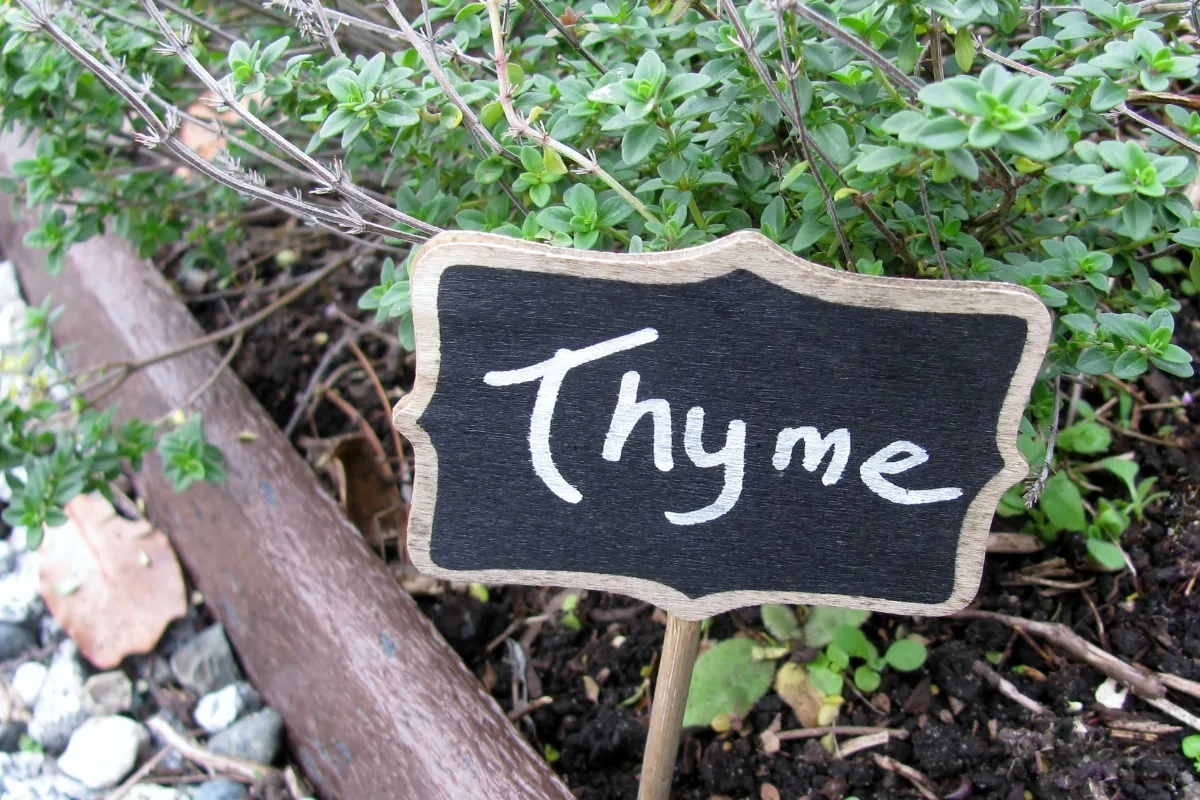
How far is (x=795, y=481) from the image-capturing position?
128 centimetres

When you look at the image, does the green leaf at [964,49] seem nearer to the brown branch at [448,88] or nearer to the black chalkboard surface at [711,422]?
the black chalkboard surface at [711,422]

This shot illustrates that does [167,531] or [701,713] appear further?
[167,531]

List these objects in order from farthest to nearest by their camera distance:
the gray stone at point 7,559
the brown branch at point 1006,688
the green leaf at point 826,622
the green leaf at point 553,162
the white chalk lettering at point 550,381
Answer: the gray stone at point 7,559 < the green leaf at point 826,622 < the brown branch at point 1006,688 < the green leaf at point 553,162 < the white chalk lettering at point 550,381

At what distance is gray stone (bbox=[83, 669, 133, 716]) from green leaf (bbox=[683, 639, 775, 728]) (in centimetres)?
126

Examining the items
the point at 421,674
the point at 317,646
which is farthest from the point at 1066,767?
the point at 317,646

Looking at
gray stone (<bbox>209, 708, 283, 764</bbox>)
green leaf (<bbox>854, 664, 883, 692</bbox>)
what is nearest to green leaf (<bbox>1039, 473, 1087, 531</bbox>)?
green leaf (<bbox>854, 664, 883, 692</bbox>)

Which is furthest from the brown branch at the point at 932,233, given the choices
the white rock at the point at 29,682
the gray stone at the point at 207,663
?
the white rock at the point at 29,682

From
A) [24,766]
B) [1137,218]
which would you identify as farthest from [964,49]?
[24,766]

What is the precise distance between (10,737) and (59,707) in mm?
129

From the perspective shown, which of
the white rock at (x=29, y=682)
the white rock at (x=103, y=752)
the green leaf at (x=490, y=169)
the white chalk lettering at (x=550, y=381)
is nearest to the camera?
the white chalk lettering at (x=550, y=381)

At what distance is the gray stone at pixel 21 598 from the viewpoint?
7.95 feet

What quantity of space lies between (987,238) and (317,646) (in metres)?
1.42

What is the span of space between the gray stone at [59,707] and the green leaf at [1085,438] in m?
2.17

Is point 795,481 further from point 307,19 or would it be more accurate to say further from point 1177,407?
point 1177,407
